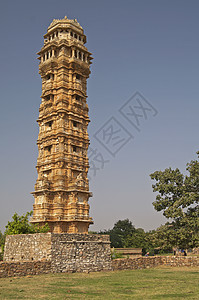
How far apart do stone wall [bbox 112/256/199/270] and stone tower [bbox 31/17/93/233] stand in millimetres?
13904

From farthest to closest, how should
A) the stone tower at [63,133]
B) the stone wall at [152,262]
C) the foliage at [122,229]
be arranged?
1. the foliage at [122,229]
2. the stone tower at [63,133]
3. the stone wall at [152,262]

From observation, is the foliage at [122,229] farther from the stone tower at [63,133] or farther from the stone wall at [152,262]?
the stone wall at [152,262]

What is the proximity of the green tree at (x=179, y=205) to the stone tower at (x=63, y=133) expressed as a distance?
13.3m

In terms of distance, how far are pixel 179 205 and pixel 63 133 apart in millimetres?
19728

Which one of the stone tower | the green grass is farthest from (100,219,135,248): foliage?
the green grass

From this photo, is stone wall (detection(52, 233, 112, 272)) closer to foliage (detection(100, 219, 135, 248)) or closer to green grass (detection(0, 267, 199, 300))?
green grass (detection(0, 267, 199, 300))

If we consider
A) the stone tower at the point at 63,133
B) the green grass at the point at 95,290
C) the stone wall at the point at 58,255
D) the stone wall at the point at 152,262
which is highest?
the stone tower at the point at 63,133

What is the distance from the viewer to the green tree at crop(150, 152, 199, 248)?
24.8 meters

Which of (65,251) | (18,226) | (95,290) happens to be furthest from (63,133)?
(95,290)

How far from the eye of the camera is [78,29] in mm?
47062

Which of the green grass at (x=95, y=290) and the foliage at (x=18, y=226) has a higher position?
the foliage at (x=18, y=226)

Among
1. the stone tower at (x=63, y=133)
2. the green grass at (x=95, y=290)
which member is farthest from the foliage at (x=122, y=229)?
the green grass at (x=95, y=290)

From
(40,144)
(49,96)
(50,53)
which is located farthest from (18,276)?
(50,53)

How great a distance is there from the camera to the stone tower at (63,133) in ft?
122
